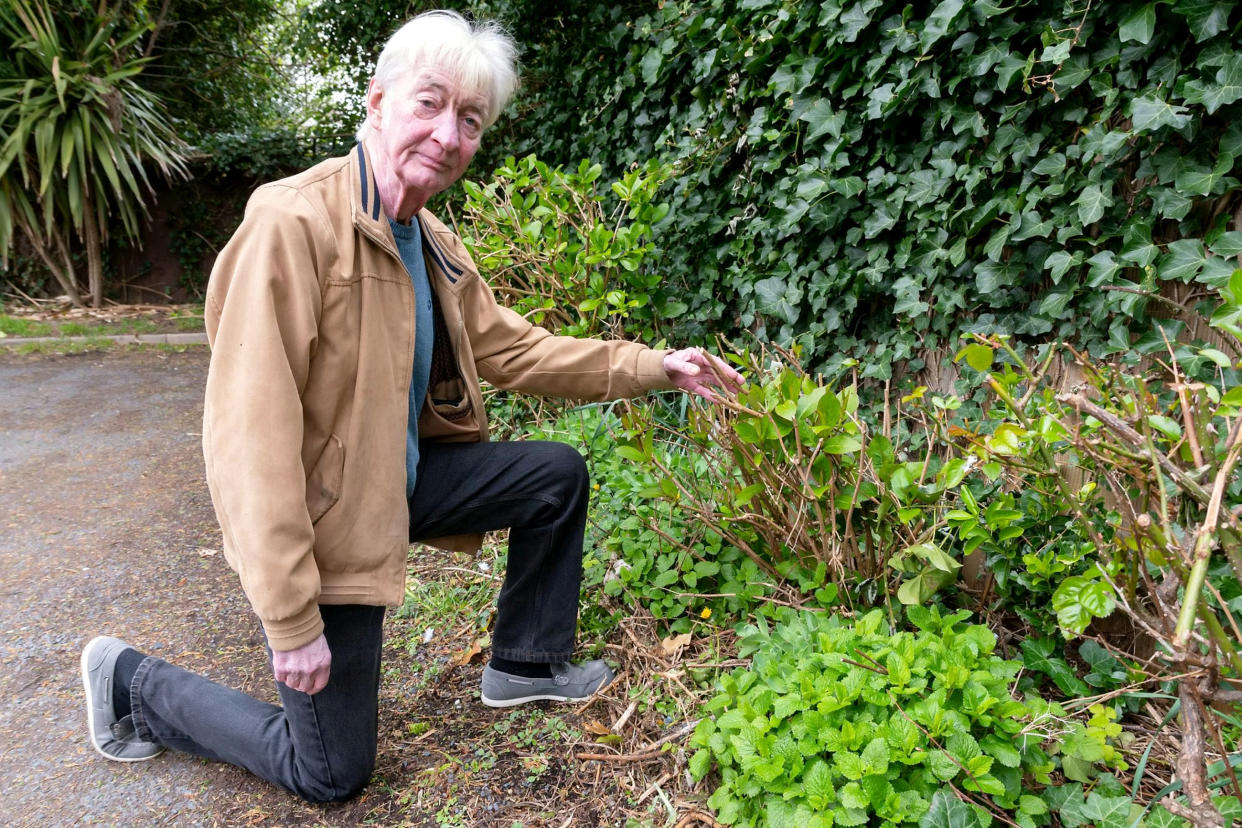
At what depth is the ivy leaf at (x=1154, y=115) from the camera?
1.81 meters

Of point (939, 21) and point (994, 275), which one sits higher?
point (939, 21)

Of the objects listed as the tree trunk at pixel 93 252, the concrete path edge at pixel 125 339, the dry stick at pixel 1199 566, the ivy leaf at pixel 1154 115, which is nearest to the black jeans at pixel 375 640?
the dry stick at pixel 1199 566

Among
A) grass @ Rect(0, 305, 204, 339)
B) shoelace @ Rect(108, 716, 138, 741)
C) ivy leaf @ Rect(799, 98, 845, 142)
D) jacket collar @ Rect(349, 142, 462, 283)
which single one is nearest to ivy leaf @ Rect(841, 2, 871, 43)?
ivy leaf @ Rect(799, 98, 845, 142)

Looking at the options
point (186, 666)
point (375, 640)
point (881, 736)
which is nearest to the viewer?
point (881, 736)

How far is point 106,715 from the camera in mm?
2197

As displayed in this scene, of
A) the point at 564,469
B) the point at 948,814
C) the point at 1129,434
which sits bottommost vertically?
the point at 948,814

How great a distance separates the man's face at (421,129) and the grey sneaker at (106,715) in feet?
5.03

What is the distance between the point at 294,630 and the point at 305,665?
0.11 metres

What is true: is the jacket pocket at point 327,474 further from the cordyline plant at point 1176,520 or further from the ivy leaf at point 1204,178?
the ivy leaf at point 1204,178

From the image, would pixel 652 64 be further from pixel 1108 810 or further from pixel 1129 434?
pixel 1108 810

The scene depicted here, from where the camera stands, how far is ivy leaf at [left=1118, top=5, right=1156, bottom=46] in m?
1.83

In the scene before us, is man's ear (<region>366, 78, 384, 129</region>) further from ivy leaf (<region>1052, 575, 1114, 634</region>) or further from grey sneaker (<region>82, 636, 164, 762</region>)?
→ ivy leaf (<region>1052, 575, 1114, 634</region>)

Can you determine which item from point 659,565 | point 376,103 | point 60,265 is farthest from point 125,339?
point 659,565

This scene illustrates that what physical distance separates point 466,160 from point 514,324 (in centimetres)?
59
